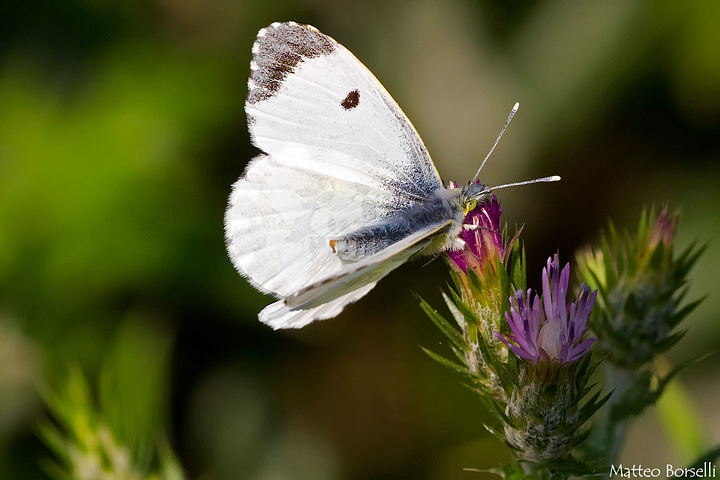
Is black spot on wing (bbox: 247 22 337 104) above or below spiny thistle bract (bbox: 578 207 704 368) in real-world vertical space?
above

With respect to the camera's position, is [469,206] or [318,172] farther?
[318,172]

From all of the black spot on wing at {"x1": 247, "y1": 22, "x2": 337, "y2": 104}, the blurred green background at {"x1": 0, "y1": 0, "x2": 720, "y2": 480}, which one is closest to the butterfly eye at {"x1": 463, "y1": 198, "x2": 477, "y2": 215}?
the black spot on wing at {"x1": 247, "y1": 22, "x2": 337, "y2": 104}

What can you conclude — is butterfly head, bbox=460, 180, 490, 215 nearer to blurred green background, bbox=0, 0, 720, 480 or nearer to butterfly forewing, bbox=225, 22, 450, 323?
butterfly forewing, bbox=225, 22, 450, 323

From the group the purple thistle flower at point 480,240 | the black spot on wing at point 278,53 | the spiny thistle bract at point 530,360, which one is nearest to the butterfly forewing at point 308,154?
the black spot on wing at point 278,53

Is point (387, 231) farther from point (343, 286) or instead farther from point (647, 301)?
point (647, 301)

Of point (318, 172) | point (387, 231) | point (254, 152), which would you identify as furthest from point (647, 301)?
point (254, 152)

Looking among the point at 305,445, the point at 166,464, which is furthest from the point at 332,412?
the point at 166,464
